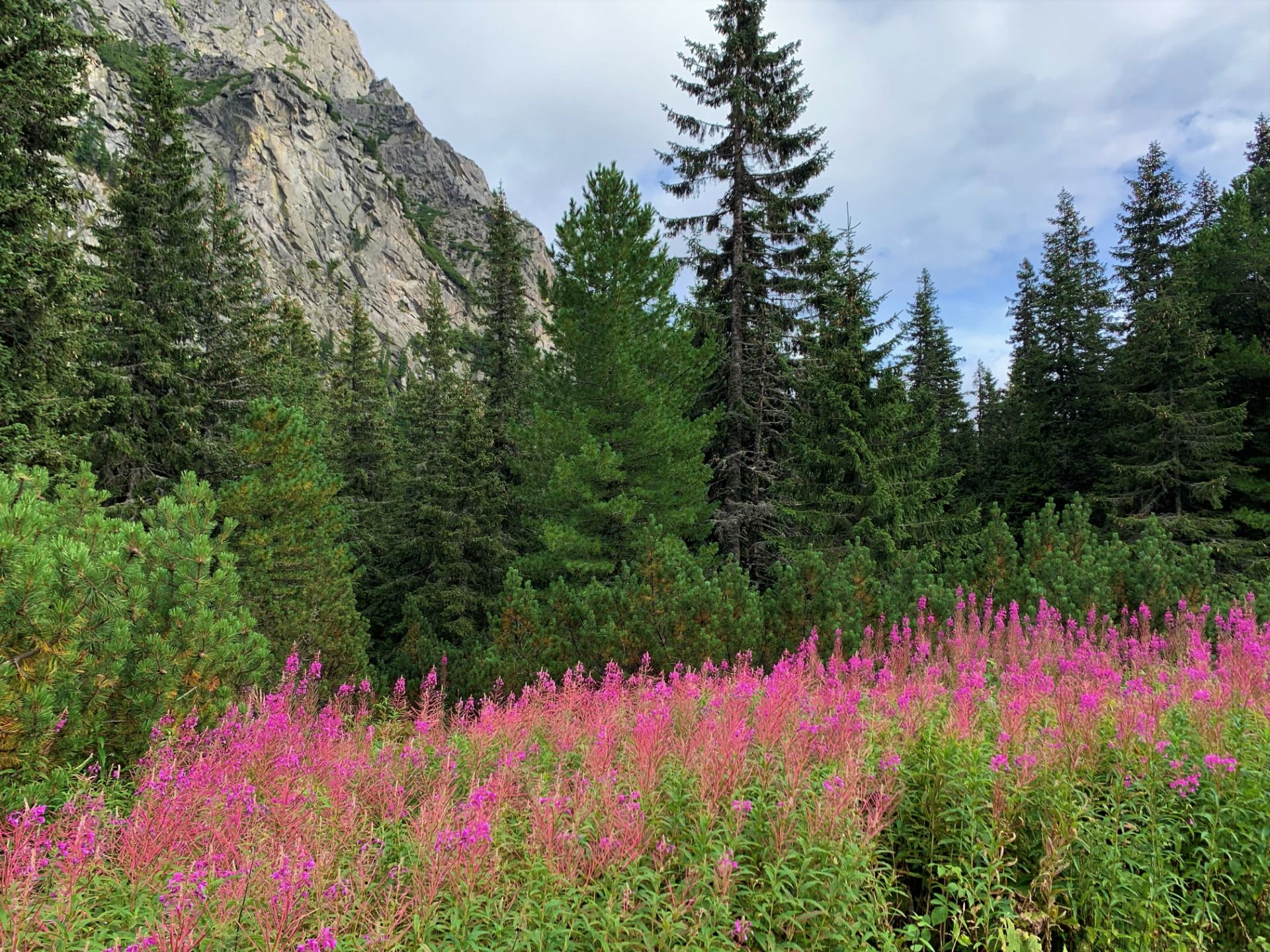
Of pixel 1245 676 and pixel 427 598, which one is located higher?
pixel 1245 676

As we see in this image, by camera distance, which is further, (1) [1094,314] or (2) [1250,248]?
(1) [1094,314]

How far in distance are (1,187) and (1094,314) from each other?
33.1 m

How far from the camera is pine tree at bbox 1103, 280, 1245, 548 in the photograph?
57.4 feet

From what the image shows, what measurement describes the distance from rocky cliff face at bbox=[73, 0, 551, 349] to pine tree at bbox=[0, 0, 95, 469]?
243 ft

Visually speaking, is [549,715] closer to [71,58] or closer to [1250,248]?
[71,58]

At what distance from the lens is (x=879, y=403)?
563 inches

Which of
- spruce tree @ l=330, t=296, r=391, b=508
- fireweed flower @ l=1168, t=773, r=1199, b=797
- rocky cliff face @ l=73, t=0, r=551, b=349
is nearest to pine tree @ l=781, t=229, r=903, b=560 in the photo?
fireweed flower @ l=1168, t=773, r=1199, b=797

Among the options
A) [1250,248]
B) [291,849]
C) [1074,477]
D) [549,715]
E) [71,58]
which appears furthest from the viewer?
[1074,477]

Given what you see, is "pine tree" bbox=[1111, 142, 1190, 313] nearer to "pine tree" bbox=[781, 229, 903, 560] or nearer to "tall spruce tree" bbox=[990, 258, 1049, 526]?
"tall spruce tree" bbox=[990, 258, 1049, 526]

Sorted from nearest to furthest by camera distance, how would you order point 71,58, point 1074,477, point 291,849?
point 291,849, point 71,58, point 1074,477

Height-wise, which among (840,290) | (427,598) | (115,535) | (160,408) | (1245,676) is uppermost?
(840,290)

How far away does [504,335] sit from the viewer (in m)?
20.2

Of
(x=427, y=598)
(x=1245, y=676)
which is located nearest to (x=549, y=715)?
(x=1245, y=676)

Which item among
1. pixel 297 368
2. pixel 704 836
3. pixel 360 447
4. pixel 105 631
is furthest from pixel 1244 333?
pixel 297 368
